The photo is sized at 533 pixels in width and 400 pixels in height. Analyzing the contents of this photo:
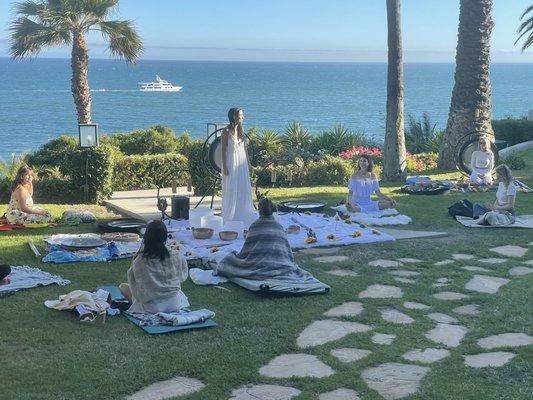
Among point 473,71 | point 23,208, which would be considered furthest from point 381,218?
point 473,71

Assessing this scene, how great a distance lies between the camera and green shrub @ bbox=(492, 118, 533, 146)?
26250 mm

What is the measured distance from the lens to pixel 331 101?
119m

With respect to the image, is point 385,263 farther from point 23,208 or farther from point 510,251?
point 23,208

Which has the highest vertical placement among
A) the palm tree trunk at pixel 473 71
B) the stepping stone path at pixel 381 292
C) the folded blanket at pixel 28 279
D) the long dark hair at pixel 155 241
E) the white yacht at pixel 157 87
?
the white yacht at pixel 157 87

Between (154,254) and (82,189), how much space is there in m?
8.18

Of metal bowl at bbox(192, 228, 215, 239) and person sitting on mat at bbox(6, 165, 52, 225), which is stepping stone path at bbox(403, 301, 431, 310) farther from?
person sitting on mat at bbox(6, 165, 52, 225)

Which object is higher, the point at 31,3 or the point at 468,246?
the point at 31,3

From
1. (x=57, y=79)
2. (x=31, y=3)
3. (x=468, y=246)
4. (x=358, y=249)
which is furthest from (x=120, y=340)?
(x=57, y=79)

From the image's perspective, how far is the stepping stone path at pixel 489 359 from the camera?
6.23 metres

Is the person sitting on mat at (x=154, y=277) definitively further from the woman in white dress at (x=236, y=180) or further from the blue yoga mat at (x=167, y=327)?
the woman in white dress at (x=236, y=180)

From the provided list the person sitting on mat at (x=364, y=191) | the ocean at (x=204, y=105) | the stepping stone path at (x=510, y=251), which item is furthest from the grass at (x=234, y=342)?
the ocean at (x=204, y=105)

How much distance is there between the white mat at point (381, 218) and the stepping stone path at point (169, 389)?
706 centimetres

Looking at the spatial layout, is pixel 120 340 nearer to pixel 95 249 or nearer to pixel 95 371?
pixel 95 371

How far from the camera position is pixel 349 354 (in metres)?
6.47
